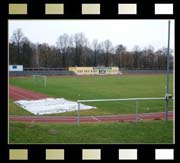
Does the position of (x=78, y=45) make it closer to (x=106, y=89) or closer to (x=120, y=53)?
(x=120, y=53)

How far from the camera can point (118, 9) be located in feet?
9.87

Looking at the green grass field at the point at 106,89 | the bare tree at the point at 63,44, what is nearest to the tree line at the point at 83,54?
the bare tree at the point at 63,44

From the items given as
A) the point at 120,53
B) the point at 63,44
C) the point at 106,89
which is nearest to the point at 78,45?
the point at 63,44

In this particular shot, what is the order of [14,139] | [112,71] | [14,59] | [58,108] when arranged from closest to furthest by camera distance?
1. [14,139]
2. [58,108]
3. [14,59]
4. [112,71]

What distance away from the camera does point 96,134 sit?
5.77 meters

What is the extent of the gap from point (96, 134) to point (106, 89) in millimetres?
12923

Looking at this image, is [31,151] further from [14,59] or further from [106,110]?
[14,59]

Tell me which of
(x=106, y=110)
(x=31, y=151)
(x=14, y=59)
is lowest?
(x=106, y=110)

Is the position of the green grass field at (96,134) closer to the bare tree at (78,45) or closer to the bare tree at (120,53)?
the bare tree at (78,45)

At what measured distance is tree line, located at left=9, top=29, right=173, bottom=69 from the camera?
1332 centimetres

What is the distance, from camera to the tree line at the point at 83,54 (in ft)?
43.7

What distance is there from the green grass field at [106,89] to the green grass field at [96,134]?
3.27m

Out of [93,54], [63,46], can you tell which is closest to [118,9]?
[63,46]
